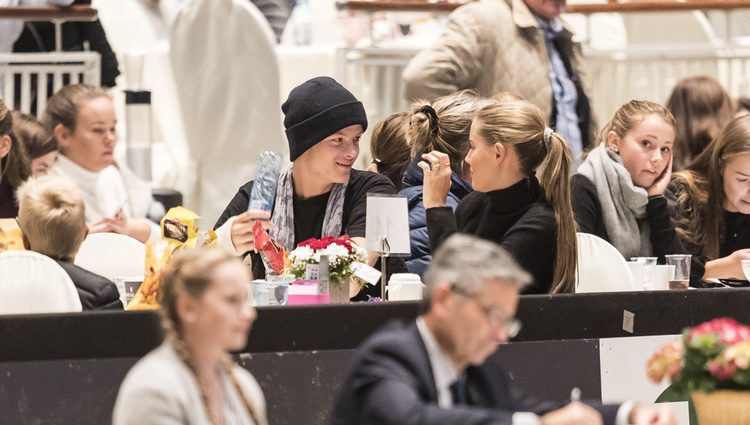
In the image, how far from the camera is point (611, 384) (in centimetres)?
426

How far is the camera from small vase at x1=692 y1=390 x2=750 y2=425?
9.62 ft

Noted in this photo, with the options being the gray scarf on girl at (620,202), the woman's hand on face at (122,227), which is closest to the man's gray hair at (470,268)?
the gray scarf on girl at (620,202)

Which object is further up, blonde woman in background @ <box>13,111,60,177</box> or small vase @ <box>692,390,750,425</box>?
blonde woman in background @ <box>13,111,60,177</box>

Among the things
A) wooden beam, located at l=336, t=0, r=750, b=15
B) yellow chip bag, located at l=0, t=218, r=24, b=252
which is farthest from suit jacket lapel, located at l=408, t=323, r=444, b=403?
wooden beam, located at l=336, t=0, r=750, b=15

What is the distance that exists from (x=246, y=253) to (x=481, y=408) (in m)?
2.17

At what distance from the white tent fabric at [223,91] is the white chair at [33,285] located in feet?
10.5

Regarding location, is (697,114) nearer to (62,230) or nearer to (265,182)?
(265,182)

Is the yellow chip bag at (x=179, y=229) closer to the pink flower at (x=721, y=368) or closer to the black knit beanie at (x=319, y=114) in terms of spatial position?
the black knit beanie at (x=319, y=114)

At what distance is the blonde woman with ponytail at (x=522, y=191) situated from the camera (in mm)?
4406

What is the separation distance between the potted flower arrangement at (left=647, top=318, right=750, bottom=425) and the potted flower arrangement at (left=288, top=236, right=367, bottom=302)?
4.61 feet

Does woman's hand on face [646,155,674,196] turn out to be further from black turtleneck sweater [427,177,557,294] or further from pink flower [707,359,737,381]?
pink flower [707,359,737,381]

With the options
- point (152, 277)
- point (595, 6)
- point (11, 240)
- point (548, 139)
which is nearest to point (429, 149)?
point (548, 139)

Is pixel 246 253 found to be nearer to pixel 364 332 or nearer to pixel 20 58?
pixel 364 332

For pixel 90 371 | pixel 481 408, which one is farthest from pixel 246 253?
pixel 481 408
